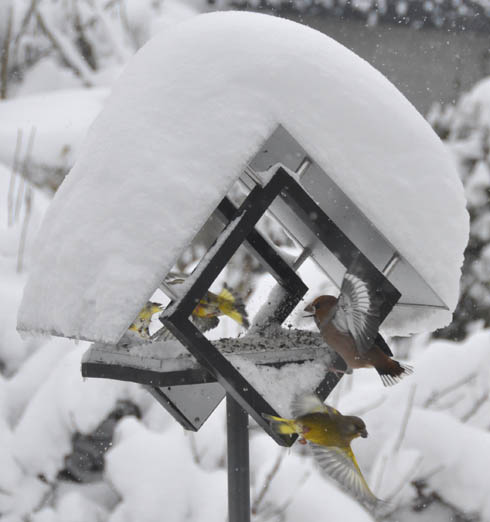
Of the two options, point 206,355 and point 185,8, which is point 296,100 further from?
point 185,8

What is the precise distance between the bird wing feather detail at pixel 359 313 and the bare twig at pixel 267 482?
108cm

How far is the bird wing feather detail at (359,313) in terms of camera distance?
3.78 feet

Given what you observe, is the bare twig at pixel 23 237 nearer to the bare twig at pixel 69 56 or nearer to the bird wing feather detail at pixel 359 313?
the bare twig at pixel 69 56

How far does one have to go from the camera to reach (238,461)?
133 centimetres

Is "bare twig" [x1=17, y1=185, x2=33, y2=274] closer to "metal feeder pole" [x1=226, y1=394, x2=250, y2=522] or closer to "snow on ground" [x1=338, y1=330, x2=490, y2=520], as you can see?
"snow on ground" [x1=338, y1=330, x2=490, y2=520]

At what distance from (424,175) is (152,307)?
572 mm

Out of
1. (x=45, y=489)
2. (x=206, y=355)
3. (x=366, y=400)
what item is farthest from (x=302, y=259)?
(x=45, y=489)

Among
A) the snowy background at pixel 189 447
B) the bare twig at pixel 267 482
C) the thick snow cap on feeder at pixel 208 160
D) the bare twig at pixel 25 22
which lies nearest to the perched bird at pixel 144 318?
the thick snow cap on feeder at pixel 208 160

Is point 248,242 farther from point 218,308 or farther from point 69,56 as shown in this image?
point 69,56

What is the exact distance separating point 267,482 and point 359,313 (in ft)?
3.87

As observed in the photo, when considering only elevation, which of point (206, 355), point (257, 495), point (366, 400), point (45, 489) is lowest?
point (45, 489)

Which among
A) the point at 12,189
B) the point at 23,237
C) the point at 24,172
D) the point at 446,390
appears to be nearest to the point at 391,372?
the point at 446,390

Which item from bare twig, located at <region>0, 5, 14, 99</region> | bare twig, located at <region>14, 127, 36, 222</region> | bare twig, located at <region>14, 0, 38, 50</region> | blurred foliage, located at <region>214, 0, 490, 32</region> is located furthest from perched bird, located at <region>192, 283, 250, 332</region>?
blurred foliage, located at <region>214, 0, 490, 32</region>

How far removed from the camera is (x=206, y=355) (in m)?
1.10
